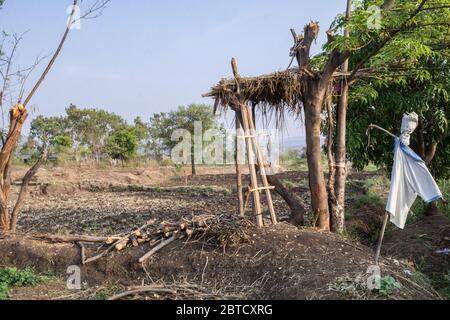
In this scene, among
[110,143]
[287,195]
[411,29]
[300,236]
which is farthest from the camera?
[110,143]

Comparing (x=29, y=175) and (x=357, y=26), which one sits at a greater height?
(x=357, y=26)

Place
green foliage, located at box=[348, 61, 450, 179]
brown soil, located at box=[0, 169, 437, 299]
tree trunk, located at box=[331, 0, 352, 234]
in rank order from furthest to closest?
green foliage, located at box=[348, 61, 450, 179]
tree trunk, located at box=[331, 0, 352, 234]
brown soil, located at box=[0, 169, 437, 299]

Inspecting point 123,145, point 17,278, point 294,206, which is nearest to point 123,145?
point 123,145

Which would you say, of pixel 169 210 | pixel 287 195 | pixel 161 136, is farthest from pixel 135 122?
pixel 287 195

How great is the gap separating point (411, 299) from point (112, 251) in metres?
3.60

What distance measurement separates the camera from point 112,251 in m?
6.00

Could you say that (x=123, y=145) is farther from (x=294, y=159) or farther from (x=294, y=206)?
(x=294, y=206)

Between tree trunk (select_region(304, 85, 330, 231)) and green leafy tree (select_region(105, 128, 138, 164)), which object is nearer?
tree trunk (select_region(304, 85, 330, 231))

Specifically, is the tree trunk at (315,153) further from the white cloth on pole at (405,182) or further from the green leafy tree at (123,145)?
the green leafy tree at (123,145)

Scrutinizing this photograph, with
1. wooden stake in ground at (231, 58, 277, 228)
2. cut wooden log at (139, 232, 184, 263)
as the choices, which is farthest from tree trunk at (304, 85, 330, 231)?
cut wooden log at (139, 232, 184, 263)

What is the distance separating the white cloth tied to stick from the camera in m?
4.92

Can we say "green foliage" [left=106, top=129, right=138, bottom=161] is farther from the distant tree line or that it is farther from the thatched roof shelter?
the thatched roof shelter

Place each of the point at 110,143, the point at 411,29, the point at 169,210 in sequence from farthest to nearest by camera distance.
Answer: the point at 110,143 → the point at 169,210 → the point at 411,29
